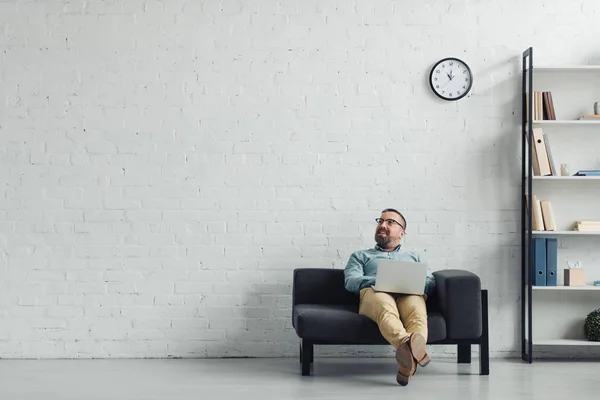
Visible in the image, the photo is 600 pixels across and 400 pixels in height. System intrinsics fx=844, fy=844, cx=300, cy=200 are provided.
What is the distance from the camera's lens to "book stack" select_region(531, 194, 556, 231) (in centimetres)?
580

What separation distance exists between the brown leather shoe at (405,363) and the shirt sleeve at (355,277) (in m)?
0.67

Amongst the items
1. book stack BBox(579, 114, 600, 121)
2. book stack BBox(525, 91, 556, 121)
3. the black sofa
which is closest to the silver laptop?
the black sofa

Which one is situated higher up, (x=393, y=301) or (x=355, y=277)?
(x=355, y=277)

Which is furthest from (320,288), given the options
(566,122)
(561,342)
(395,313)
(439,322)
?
(566,122)

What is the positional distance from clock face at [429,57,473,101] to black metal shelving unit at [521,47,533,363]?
41 centimetres

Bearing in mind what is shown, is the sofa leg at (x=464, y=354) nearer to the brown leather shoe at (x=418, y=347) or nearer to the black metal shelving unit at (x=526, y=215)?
the black metal shelving unit at (x=526, y=215)

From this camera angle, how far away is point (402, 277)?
5.25 meters

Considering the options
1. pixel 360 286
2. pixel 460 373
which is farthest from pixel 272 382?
pixel 460 373

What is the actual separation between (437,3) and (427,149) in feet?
3.47

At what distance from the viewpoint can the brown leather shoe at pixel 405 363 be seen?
4805mm

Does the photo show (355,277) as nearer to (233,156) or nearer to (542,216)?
(233,156)

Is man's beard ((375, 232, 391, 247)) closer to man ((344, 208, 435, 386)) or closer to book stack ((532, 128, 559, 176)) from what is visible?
man ((344, 208, 435, 386))

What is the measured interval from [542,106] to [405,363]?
85.8 inches

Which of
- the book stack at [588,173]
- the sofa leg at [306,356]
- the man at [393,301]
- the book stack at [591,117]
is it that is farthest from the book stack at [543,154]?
the sofa leg at [306,356]
